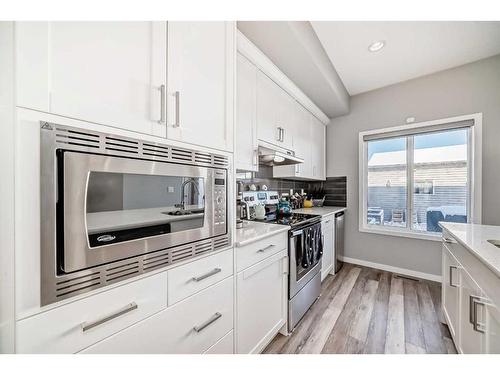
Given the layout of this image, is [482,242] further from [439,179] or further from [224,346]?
A: [439,179]

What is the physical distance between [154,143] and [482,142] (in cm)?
341

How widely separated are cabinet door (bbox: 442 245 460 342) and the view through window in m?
1.29

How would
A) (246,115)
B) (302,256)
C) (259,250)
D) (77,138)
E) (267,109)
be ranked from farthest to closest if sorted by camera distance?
1. (267,109)
2. (302,256)
3. (246,115)
4. (259,250)
5. (77,138)

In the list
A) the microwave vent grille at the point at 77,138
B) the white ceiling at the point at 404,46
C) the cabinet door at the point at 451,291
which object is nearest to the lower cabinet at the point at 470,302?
the cabinet door at the point at 451,291

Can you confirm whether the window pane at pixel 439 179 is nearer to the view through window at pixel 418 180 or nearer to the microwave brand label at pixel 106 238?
the view through window at pixel 418 180

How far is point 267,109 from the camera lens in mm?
1942

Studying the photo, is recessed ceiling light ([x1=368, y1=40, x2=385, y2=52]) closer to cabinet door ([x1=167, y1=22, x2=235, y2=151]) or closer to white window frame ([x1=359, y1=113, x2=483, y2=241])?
white window frame ([x1=359, y1=113, x2=483, y2=241])

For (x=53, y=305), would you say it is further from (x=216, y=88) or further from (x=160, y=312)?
(x=216, y=88)

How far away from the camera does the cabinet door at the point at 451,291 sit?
4.60 feet

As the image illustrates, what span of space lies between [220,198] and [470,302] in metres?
1.54

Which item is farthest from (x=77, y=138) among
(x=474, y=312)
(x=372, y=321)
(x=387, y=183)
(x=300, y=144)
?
(x=387, y=183)

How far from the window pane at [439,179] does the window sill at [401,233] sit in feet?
0.31

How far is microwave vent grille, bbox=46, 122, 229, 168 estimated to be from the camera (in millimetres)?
622

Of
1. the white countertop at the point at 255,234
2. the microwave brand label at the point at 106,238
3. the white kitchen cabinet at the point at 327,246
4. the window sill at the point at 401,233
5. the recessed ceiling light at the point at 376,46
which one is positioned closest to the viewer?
the microwave brand label at the point at 106,238
